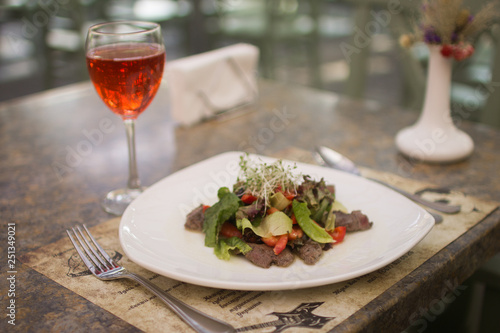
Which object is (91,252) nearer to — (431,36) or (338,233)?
(338,233)

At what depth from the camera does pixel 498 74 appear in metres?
2.32

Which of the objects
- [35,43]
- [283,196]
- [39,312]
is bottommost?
[35,43]

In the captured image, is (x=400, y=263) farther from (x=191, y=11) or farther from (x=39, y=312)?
(x=191, y=11)

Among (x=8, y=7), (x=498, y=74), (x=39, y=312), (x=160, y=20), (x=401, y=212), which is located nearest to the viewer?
(x=39, y=312)

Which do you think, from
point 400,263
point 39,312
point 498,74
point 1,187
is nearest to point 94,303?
point 39,312

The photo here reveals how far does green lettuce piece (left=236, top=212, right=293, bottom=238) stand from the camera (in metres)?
0.74

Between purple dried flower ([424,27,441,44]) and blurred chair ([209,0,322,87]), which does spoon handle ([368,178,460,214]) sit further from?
blurred chair ([209,0,322,87])

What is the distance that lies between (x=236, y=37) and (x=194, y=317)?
3.94m

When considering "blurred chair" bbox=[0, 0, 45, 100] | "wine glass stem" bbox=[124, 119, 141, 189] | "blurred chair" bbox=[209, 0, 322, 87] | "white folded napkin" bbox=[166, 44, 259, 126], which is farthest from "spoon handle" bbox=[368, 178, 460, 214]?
"blurred chair" bbox=[0, 0, 45, 100]

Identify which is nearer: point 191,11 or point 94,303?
point 94,303

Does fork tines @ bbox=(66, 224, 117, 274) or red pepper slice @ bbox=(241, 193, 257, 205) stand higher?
red pepper slice @ bbox=(241, 193, 257, 205)

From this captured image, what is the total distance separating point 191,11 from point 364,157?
368 cm

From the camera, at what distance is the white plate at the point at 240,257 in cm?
67

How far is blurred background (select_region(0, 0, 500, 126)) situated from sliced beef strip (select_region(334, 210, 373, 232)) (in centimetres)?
259
